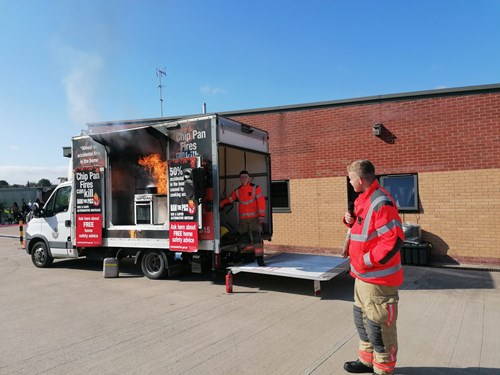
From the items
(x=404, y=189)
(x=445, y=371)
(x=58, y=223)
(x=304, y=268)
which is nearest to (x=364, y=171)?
(x=445, y=371)

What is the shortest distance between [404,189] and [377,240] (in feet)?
23.6

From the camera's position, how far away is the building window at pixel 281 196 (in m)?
11.5

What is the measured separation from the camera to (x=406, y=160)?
9859 millimetres

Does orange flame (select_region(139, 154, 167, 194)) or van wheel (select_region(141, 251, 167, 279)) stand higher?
orange flame (select_region(139, 154, 167, 194))

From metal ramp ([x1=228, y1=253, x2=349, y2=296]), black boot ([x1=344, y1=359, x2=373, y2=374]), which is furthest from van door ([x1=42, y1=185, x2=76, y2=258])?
black boot ([x1=344, y1=359, x2=373, y2=374])

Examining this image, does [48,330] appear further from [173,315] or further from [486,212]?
[486,212]

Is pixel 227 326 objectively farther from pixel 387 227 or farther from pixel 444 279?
pixel 444 279

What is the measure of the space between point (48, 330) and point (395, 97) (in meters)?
8.85

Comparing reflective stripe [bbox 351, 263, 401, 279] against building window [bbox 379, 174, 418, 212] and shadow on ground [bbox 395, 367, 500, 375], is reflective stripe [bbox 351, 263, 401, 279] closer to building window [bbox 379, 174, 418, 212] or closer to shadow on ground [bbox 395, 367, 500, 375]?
shadow on ground [bbox 395, 367, 500, 375]

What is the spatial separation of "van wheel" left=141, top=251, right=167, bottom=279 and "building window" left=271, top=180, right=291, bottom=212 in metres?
4.41

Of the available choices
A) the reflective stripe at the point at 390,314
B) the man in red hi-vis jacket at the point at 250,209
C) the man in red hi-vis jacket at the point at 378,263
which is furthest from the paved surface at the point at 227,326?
the man in red hi-vis jacket at the point at 250,209

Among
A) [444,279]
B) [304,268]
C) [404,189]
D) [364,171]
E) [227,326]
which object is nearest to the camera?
[364,171]

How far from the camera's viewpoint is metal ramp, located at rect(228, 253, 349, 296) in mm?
6488

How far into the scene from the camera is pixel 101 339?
4766 mm
